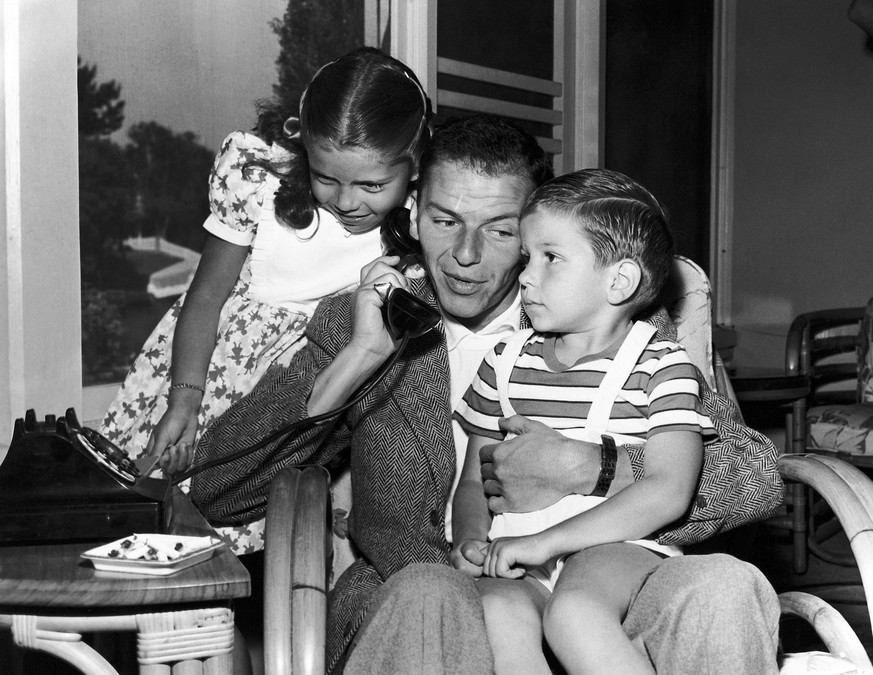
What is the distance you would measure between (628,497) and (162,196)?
1.43 metres

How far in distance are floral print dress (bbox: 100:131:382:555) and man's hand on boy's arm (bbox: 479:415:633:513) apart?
0.53m

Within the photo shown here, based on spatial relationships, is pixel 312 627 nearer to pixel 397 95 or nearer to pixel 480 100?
pixel 397 95

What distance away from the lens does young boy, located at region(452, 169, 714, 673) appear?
1.31 metres

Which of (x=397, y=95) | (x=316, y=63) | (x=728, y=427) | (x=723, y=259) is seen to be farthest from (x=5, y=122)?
(x=723, y=259)

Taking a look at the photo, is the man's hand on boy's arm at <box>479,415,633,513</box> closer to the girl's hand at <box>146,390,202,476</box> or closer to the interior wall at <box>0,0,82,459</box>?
the girl's hand at <box>146,390,202,476</box>

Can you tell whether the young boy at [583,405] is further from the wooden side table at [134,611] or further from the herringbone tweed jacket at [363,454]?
the wooden side table at [134,611]

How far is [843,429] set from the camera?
3488mm

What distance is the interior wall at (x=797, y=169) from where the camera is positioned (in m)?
4.42

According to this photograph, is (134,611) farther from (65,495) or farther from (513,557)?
(513,557)

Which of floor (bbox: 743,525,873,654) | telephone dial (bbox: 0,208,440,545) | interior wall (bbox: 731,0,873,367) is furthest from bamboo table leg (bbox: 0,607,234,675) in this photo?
interior wall (bbox: 731,0,873,367)

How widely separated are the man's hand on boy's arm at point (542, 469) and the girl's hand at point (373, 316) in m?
0.24

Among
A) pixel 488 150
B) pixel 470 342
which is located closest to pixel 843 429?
pixel 470 342

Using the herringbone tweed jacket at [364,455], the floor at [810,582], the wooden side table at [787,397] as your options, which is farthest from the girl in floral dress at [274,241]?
the wooden side table at [787,397]

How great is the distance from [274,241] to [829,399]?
3.33m
